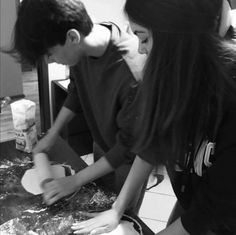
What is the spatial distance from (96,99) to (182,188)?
15.0 inches

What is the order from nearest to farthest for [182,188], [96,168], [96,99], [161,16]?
[161,16]
[182,188]
[96,168]
[96,99]

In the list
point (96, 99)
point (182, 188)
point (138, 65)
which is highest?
point (138, 65)

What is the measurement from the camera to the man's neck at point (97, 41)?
3.02 feet

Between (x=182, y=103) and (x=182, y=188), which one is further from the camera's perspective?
(x=182, y=188)

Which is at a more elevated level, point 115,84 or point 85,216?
point 115,84

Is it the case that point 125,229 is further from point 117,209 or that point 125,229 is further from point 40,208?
point 40,208

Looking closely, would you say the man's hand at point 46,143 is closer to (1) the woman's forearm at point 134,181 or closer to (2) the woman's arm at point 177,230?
(1) the woman's forearm at point 134,181

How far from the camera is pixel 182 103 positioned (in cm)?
57

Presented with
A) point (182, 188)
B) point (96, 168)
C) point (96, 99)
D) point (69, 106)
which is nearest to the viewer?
point (182, 188)

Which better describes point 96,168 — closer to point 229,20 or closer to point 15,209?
point 15,209

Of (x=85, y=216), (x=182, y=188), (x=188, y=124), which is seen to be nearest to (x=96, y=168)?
(x=85, y=216)

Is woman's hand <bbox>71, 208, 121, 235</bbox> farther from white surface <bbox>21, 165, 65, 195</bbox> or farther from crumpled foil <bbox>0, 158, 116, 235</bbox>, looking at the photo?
white surface <bbox>21, 165, 65, 195</bbox>

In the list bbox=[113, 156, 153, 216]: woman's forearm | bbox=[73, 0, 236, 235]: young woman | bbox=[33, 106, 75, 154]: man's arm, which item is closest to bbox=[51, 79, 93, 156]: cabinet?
bbox=[33, 106, 75, 154]: man's arm

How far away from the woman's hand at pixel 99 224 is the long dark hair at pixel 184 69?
287 millimetres
